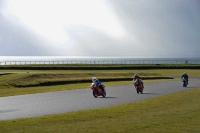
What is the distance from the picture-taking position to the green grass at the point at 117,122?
1426cm

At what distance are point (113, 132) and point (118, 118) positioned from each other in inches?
149

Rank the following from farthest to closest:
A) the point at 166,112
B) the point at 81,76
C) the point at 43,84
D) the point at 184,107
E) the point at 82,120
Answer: the point at 81,76, the point at 43,84, the point at 184,107, the point at 166,112, the point at 82,120

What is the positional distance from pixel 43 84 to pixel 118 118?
2804cm

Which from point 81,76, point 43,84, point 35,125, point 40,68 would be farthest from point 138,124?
point 40,68

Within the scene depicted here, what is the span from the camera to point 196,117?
17.3m

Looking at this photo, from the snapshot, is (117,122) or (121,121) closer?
(117,122)

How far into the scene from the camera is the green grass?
14258 millimetres

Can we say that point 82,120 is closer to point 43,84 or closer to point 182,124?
point 182,124

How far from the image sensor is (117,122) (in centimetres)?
1611

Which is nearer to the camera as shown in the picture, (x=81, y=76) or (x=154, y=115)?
(x=154, y=115)

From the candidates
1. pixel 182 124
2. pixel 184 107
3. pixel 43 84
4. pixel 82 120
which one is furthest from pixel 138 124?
pixel 43 84

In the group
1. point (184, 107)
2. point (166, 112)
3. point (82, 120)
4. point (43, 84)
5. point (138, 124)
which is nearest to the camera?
point (138, 124)

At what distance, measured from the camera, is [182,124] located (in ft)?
50.5

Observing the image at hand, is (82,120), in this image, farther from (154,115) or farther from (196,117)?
(196,117)
